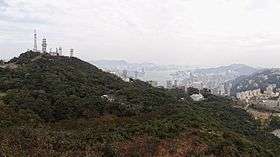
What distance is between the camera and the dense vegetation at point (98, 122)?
14.6m

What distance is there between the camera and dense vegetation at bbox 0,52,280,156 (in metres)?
14.6

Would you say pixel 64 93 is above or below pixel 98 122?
above

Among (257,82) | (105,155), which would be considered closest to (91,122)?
(105,155)

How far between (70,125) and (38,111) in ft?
12.3

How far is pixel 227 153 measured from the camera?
1912cm

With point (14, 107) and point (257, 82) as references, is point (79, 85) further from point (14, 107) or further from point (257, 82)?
point (257, 82)

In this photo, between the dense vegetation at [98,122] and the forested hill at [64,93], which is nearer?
the dense vegetation at [98,122]

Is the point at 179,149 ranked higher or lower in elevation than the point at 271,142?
higher

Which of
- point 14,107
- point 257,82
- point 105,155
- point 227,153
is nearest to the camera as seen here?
point 105,155

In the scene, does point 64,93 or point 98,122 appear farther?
point 64,93

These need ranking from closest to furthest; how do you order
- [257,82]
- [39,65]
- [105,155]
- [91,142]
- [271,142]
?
[105,155] → [91,142] → [271,142] → [39,65] → [257,82]

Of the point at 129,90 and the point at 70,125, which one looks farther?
the point at 129,90

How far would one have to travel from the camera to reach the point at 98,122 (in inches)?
958

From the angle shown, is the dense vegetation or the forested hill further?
the forested hill
